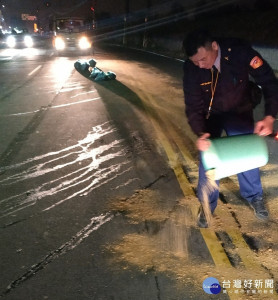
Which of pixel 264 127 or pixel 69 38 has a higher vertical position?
pixel 69 38

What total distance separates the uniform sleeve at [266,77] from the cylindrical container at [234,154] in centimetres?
30

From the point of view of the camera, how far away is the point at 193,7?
35812 millimetres

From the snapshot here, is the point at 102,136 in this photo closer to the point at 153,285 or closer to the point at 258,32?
the point at 153,285

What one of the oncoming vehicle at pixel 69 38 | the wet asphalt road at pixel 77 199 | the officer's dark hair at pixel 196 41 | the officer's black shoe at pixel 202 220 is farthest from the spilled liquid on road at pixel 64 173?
the oncoming vehicle at pixel 69 38

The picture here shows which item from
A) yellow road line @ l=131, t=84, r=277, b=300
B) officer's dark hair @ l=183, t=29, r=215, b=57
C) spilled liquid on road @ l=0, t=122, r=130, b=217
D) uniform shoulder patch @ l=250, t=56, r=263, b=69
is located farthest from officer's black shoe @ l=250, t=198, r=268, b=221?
spilled liquid on road @ l=0, t=122, r=130, b=217

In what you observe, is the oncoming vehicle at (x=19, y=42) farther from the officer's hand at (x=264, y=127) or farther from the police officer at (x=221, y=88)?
the officer's hand at (x=264, y=127)

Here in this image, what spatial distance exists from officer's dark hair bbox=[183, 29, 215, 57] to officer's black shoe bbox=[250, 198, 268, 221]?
1692 mm

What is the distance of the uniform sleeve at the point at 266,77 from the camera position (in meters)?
2.99

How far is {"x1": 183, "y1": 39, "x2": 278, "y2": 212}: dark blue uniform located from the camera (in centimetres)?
300

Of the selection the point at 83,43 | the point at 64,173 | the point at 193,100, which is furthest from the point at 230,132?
the point at 83,43

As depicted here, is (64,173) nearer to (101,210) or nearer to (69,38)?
(101,210)

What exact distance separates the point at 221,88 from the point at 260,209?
132 cm

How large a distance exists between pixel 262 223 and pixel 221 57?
1662mm

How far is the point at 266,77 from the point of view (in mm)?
3025
